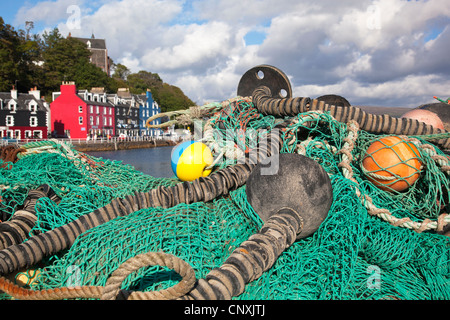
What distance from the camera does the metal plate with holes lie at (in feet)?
16.3

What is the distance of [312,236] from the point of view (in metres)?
2.69

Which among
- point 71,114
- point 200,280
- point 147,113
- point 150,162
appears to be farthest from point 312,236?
point 147,113

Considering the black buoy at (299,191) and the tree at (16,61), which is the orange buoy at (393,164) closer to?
the black buoy at (299,191)

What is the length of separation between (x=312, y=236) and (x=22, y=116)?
4712cm

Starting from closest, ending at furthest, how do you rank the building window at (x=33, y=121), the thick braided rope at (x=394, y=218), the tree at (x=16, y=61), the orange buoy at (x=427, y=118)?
the thick braided rope at (x=394, y=218)
the orange buoy at (x=427, y=118)
the building window at (x=33, y=121)
the tree at (x=16, y=61)

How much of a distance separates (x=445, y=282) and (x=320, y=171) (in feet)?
3.74

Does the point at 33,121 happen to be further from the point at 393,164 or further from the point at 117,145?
the point at 393,164

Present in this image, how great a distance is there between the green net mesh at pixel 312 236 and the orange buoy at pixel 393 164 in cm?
7

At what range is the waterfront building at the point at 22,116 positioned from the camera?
1606 inches

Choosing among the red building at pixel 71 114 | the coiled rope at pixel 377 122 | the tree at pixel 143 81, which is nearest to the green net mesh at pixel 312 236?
the coiled rope at pixel 377 122

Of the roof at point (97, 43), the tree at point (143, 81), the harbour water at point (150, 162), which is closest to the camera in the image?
the harbour water at point (150, 162)

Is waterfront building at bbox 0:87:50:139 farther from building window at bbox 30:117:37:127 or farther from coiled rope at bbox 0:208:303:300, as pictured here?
coiled rope at bbox 0:208:303:300

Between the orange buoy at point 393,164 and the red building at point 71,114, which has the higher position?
the red building at point 71,114

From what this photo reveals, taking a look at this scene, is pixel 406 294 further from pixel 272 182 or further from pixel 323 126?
pixel 323 126
